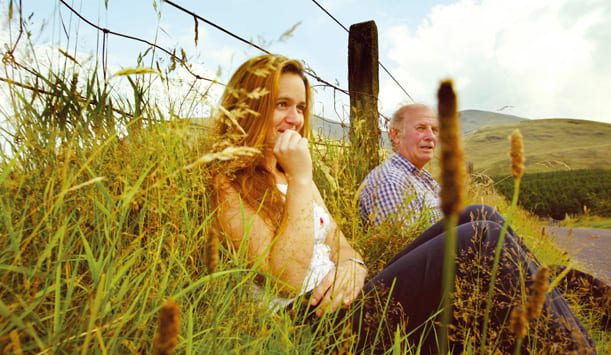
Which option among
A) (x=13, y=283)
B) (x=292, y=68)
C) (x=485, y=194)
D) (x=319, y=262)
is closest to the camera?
(x=13, y=283)

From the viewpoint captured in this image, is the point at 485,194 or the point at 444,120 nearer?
the point at 444,120

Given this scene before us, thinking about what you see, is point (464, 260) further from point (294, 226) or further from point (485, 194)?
point (485, 194)

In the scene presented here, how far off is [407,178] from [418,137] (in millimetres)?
582

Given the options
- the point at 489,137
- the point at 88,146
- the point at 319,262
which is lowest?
the point at 319,262

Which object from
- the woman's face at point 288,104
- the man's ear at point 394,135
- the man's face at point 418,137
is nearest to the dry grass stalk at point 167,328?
the woman's face at point 288,104

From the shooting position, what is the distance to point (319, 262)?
217cm

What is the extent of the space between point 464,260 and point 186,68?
1.46 metres

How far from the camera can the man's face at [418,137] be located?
12.6 feet

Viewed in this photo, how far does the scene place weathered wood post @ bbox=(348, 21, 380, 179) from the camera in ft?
13.5

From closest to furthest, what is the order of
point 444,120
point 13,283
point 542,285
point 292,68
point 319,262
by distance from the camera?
point 444,120 → point 542,285 → point 13,283 → point 319,262 → point 292,68

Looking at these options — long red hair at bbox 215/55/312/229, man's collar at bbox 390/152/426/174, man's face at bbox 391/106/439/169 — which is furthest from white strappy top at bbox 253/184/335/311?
man's face at bbox 391/106/439/169

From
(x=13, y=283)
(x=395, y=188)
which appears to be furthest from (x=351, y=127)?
(x=13, y=283)

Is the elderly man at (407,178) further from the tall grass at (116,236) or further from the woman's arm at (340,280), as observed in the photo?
the tall grass at (116,236)

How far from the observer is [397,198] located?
3281 millimetres
